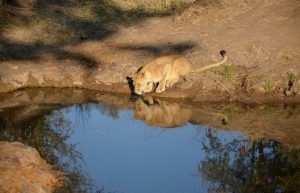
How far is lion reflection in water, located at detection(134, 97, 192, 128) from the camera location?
12016mm

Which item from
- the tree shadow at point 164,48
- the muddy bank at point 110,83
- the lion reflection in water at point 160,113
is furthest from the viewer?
the tree shadow at point 164,48

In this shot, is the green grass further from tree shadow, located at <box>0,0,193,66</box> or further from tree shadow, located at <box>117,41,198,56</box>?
tree shadow, located at <box>0,0,193,66</box>

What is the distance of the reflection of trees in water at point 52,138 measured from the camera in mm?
9217

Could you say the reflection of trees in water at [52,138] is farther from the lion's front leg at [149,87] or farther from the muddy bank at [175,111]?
the lion's front leg at [149,87]

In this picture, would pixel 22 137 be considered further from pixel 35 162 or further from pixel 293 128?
Answer: pixel 293 128

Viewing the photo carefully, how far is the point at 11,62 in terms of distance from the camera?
15.0 m

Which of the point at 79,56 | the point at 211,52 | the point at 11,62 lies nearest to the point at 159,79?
the point at 211,52

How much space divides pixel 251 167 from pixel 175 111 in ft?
10.5

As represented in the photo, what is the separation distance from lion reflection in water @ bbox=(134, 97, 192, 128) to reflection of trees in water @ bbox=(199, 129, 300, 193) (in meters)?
1.13

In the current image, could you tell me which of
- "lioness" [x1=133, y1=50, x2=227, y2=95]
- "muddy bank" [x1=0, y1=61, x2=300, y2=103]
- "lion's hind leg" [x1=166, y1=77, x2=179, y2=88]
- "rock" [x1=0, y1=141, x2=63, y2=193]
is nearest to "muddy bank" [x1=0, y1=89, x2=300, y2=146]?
"muddy bank" [x1=0, y1=61, x2=300, y2=103]

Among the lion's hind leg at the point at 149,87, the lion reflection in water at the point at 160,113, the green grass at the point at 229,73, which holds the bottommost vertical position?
the lion reflection in water at the point at 160,113

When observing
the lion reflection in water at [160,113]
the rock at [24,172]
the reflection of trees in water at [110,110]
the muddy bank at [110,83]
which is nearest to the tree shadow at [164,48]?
the muddy bank at [110,83]

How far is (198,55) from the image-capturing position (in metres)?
14.8

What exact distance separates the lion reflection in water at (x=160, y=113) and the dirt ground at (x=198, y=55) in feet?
1.56
